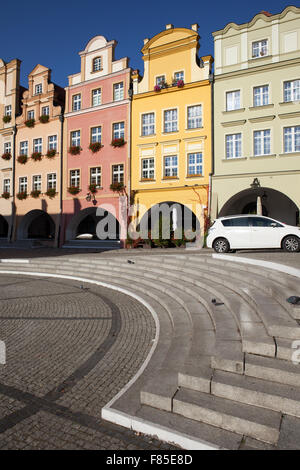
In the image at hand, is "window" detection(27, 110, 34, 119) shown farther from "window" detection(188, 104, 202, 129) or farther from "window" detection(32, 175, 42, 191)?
"window" detection(188, 104, 202, 129)

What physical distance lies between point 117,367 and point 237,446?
217cm

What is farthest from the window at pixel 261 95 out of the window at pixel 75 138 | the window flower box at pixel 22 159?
the window flower box at pixel 22 159

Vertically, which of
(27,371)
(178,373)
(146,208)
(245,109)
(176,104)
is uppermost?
(176,104)

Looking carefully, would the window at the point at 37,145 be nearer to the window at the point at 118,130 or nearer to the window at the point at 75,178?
the window at the point at 75,178

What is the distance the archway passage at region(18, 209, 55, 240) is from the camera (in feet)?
88.9

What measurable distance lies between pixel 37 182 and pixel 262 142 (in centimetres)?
1887

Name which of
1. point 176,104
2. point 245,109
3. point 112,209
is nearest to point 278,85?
point 245,109

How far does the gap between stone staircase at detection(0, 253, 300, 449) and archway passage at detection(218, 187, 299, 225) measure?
14.1m

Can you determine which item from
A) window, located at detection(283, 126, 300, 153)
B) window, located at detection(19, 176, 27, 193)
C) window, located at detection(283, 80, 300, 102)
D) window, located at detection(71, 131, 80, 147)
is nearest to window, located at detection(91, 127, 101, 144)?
window, located at detection(71, 131, 80, 147)

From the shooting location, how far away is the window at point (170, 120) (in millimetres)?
21259

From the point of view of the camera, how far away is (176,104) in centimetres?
2102

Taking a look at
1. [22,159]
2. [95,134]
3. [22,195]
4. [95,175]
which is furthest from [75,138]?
[22,195]

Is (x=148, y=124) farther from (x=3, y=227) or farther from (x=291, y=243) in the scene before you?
(x=3, y=227)

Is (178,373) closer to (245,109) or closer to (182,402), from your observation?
(182,402)
